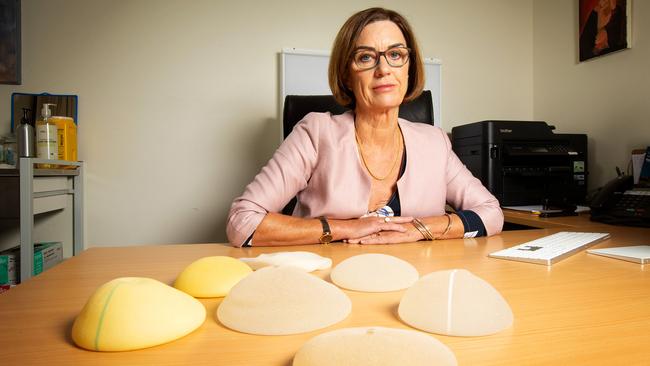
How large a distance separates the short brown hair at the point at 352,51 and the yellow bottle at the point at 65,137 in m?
1.30

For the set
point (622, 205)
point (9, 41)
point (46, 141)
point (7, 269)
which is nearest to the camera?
point (622, 205)

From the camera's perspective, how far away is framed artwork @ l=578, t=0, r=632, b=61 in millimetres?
1832

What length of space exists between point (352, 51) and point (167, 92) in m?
1.21

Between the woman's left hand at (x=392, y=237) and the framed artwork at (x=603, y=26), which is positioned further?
the framed artwork at (x=603, y=26)

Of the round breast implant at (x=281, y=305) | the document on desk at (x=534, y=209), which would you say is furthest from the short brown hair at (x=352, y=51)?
the round breast implant at (x=281, y=305)

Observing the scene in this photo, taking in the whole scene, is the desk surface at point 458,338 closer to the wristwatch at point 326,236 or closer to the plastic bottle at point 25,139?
the wristwatch at point 326,236

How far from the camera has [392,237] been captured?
995mm

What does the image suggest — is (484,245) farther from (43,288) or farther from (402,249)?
(43,288)

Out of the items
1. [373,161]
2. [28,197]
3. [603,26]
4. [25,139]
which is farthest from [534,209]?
[25,139]

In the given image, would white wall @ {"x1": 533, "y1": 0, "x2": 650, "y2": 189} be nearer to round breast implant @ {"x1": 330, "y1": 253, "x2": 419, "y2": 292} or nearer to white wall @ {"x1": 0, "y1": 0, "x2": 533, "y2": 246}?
white wall @ {"x1": 0, "y1": 0, "x2": 533, "y2": 246}

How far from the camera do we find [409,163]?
1.27m

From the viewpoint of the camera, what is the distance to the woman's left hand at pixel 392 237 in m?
0.98

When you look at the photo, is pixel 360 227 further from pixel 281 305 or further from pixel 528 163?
pixel 528 163

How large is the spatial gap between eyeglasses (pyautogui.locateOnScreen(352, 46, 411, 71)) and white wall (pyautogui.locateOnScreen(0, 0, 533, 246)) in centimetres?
101
